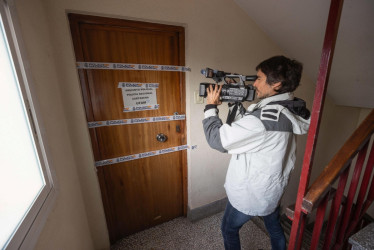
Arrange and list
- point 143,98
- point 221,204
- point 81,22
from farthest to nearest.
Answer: point 221,204 < point 143,98 < point 81,22

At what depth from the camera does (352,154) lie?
61cm

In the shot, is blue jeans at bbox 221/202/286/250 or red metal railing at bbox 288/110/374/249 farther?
blue jeans at bbox 221/202/286/250

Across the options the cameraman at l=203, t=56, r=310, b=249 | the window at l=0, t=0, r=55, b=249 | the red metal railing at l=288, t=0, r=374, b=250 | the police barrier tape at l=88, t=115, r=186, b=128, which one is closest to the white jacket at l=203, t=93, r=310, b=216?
the cameraman at l=203, t=56, r=310, b=249

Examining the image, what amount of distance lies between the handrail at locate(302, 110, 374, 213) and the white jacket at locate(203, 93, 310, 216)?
0.69ft

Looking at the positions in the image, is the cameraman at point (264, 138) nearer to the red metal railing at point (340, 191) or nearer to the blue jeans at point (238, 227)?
the blue jeans at point (238, 227)

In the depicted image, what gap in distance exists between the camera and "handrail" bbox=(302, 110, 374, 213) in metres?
0.58

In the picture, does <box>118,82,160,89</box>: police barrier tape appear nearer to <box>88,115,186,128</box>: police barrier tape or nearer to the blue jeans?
<box>88,115,186,128</box>: police barrier tape

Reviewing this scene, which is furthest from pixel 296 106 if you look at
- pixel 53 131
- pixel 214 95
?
pixel 53 131

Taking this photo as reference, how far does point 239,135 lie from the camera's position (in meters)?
0.78

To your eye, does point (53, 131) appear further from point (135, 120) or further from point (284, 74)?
point (284, 74)

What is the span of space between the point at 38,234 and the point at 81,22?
1164 millimetres

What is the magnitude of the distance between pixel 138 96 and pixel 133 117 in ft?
0.58

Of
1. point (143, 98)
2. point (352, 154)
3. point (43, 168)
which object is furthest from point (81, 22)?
point (352, 154)

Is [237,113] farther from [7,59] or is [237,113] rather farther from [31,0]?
[31,0]
